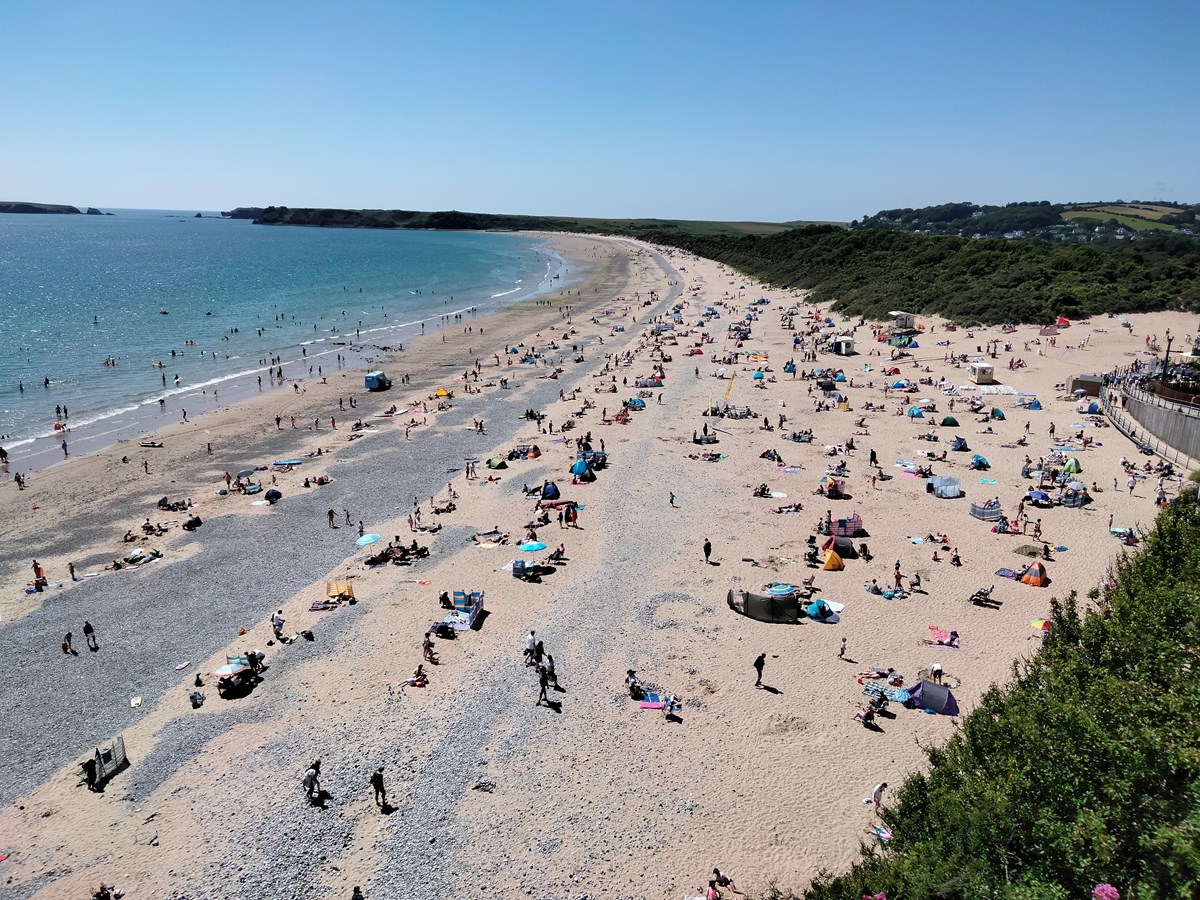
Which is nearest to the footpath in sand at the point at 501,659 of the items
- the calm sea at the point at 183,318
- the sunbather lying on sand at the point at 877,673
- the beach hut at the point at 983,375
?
the sunbather lying on sand at the point at 877,673

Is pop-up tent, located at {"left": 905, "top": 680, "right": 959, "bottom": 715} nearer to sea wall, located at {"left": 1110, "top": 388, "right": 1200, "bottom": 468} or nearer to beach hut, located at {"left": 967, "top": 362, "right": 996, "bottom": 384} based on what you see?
sea wall, located at {"left": 1110, "top": 388, "right": 1200, "bottom": 468}

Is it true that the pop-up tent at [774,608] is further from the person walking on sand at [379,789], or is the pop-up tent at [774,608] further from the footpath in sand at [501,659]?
the person walking on sand at [379,789]

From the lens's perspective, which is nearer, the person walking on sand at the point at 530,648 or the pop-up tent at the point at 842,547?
the person walking on sand at the point at 530,648

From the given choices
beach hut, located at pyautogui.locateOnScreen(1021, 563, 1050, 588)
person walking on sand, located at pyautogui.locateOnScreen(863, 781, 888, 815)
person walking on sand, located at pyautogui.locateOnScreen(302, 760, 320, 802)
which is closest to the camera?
person walking on sand, located at pyautogui.locateOnScreen(863, 781, 888, 815)

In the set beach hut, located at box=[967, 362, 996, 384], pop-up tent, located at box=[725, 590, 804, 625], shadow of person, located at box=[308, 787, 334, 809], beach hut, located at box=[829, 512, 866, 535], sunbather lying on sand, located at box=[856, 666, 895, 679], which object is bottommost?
shadow of person, located at box=[308, 787, 334, 809]

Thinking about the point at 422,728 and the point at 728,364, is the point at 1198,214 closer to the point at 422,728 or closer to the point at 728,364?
the point at 728,364

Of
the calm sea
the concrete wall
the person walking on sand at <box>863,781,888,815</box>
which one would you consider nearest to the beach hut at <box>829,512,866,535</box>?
the person walking on sand at <box>863,781,888,815</box>

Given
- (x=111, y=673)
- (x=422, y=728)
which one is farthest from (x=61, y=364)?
(x=422, y=728)
